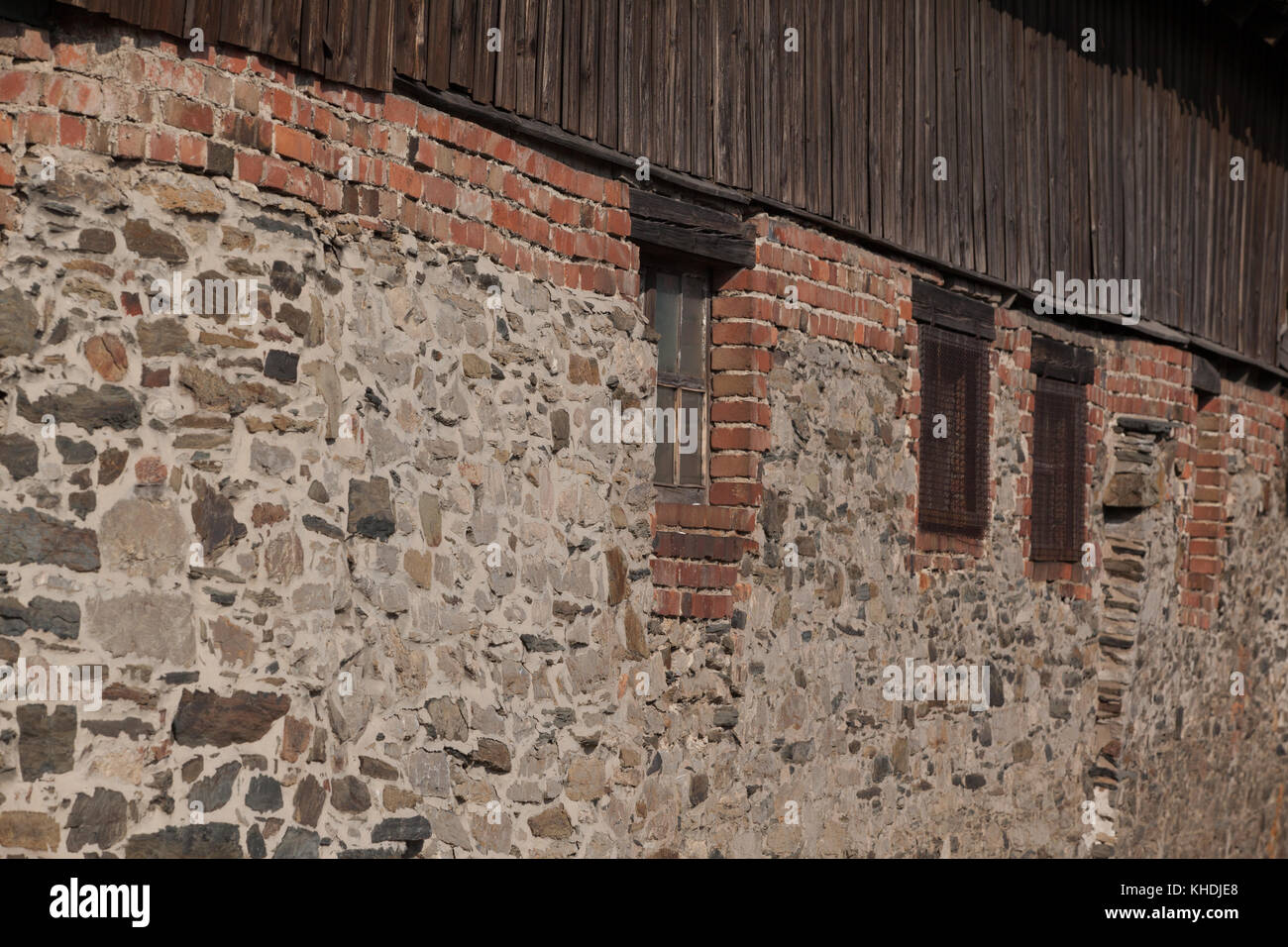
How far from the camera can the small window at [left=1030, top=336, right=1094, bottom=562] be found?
10.5 meters

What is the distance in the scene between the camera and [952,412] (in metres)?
9.37

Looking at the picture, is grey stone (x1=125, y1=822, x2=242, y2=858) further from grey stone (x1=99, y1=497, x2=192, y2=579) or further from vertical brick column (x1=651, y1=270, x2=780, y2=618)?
vertical brick column (x1=651, y1=270, x2=780, y2=618)

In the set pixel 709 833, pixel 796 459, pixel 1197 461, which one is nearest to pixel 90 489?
pixel 709 833

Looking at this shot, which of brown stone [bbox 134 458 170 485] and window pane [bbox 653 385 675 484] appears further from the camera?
window pane [bbox 653 385 675 484]

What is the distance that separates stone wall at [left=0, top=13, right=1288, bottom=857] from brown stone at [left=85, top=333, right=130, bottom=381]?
0.5 inches

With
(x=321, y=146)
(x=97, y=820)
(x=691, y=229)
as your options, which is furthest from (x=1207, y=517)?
(x=97, y=820)

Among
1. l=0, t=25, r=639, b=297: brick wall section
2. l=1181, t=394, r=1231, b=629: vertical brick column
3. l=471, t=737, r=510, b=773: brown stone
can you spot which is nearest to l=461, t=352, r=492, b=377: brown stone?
l=0, t=25, r=639, b=297: brick wall section

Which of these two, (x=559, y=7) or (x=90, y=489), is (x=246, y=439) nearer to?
(x=90, y=489)

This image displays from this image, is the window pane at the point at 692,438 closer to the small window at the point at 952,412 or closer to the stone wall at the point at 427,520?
the stone wall at the point at 427,520

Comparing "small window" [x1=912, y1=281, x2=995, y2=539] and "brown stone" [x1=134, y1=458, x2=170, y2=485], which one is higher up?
"small window" [x1=912, y1=281, x2=995, y2=539]

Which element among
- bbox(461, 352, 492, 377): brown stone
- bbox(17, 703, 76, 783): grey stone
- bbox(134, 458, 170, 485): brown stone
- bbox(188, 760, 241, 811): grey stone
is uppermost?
bbox(461, 352, 492, 377): brown stone

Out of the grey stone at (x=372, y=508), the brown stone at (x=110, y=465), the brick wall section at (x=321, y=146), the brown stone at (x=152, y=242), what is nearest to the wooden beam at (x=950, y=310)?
the brick wall section at (x=321, y=146)

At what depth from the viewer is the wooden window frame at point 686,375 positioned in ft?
23.8

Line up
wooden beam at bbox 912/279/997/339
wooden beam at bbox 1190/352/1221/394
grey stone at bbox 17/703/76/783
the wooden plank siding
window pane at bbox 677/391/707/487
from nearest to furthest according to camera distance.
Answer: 1. grey stone at bbox 17/703/76/783
2. the wooden plank siding
3. window pane at bbox 677/391/707/487
4. wooden beam at bbox 912/279/997/339
5. wooden beam at bbox 1190/352/1221/394
